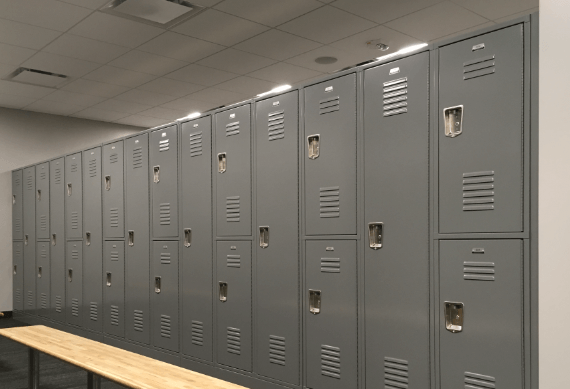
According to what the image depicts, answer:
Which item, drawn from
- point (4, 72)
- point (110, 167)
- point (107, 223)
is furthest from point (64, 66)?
point (107, 223)

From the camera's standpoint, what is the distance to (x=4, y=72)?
593 cm

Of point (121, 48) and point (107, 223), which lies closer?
point (121, 48)

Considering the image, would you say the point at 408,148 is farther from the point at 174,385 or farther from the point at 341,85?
the point at 174,385

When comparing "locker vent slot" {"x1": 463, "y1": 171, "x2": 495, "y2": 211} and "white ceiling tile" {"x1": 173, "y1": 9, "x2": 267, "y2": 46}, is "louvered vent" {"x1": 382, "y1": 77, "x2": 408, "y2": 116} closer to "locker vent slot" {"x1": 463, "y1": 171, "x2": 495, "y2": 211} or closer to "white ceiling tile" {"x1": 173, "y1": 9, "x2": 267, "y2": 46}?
"locker vent slot" {"x1": 463, "y1": 171, "x2": 495, "y2": 211}

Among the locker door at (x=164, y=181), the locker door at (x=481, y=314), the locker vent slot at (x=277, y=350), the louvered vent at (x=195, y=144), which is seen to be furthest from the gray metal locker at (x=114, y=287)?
the locker door at (x=481, y=314)

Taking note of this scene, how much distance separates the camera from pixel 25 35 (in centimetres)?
479

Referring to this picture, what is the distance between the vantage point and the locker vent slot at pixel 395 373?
9.41 feet

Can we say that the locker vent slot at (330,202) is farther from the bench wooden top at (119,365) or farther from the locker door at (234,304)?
the bench wooden top at (119,365)

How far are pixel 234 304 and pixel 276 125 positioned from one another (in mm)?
1419

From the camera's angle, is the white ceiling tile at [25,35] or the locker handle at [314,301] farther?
the white ceiling tile at [25,35]

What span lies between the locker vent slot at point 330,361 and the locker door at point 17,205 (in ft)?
19.3

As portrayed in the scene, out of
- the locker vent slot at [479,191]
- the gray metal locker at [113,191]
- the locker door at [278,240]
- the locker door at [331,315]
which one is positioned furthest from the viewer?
the gray metal locker at [113,191]

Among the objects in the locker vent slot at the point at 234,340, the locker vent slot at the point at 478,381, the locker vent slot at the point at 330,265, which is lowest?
the locker vent slot at the point at 234,340

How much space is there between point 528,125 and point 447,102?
45 centimetres
